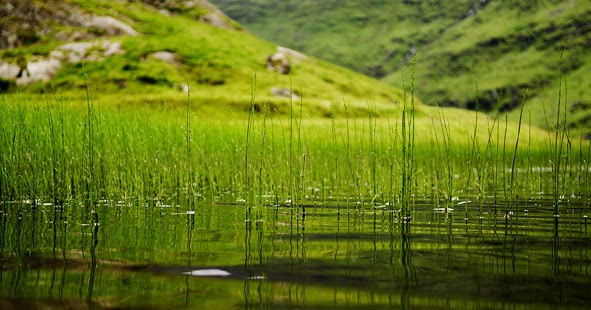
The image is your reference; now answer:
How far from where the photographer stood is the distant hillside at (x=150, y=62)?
2135 inches

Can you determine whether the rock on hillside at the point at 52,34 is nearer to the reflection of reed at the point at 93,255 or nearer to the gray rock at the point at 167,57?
the gray rock at the point at 167,57

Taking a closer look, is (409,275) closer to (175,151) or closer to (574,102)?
(175,151)

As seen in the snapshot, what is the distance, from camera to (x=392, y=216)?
8.15 m

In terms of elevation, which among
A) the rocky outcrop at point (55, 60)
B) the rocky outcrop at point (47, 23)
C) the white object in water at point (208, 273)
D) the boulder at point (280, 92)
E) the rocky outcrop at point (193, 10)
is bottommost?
the white object in water at point (208, 273)

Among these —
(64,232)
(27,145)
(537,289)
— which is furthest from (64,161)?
(537,289)

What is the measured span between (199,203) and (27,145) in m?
2.91

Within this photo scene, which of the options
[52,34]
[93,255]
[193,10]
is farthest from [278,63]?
[93,255]

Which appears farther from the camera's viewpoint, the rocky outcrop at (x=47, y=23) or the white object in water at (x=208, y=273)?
the rocky outcrop at (x=47, y=23)

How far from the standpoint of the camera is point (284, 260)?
5305 mm

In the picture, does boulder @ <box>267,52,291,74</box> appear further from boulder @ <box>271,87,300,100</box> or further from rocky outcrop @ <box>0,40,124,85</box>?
rocky outcrop @ <box>0,40,124,85</box>

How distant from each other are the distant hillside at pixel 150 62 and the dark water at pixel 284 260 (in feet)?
134

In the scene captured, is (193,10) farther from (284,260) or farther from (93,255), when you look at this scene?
(284,260)

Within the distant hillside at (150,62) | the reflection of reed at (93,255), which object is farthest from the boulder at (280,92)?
the reflection of reed at (93,255)

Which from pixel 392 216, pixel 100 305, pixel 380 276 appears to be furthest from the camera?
pixel 392 216
